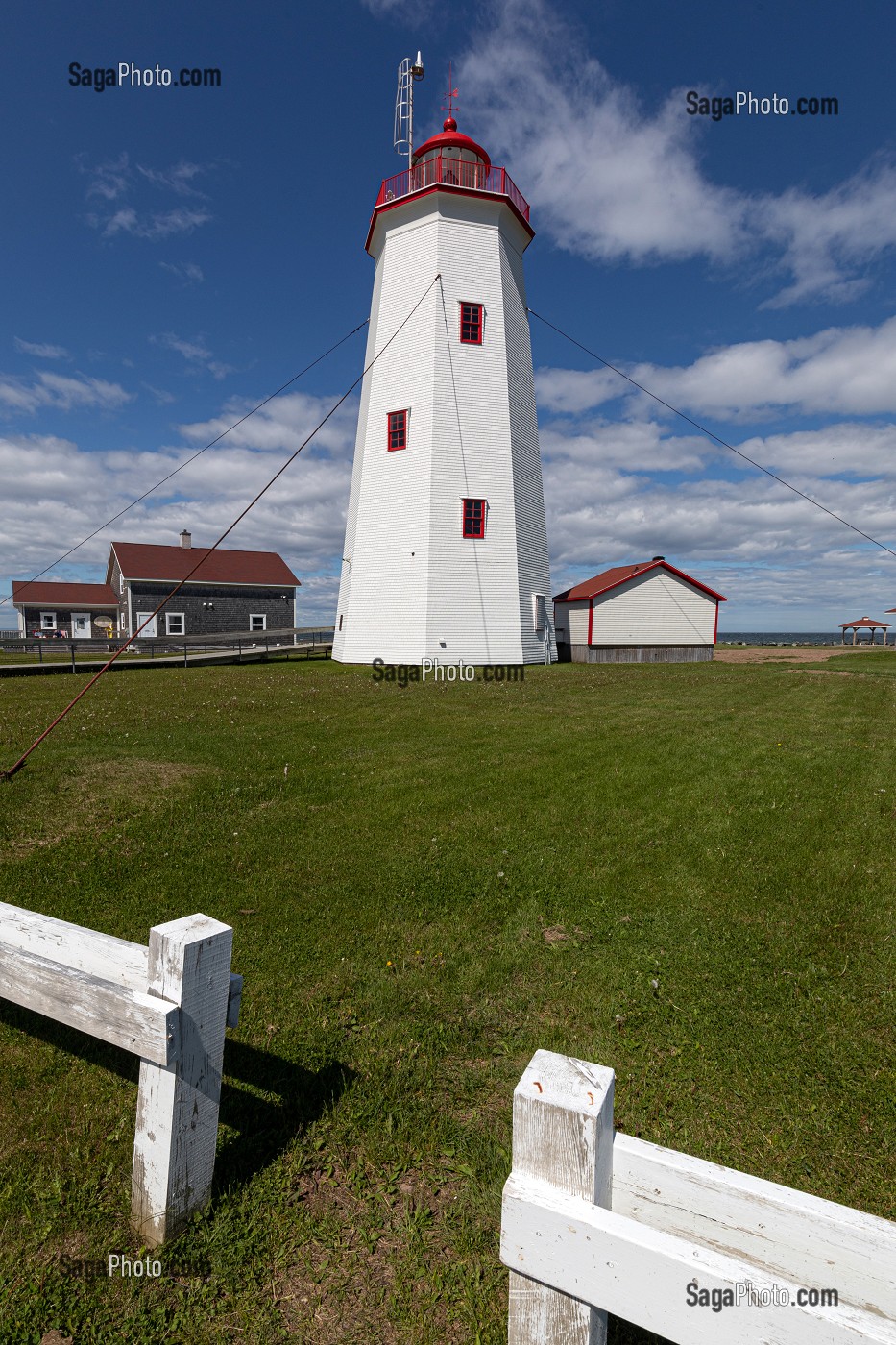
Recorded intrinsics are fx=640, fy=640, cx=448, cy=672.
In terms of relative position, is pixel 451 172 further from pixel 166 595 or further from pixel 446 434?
pixel 166 595

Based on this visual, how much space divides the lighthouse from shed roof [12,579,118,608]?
30.2 metres

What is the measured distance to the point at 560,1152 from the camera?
154cm

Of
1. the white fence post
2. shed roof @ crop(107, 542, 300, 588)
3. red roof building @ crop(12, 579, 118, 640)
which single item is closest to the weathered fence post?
the white fence post

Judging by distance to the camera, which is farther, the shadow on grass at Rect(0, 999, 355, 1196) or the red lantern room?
the red lantern room

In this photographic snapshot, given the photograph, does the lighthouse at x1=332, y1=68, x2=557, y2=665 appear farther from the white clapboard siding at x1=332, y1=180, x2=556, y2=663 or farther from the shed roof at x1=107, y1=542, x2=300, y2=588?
the shed roof at x1=107, y1=542, x2=300, y2=588

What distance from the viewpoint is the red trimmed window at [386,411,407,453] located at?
22.9 meters

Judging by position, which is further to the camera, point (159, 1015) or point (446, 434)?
point (446, 434)

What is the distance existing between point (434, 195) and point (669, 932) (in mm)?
25533

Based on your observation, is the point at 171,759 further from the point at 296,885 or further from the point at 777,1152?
the point at 777,1152

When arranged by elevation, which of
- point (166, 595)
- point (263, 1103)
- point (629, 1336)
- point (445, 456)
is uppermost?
point (445, 456)

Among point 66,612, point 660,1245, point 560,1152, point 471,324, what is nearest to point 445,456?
point 471,324

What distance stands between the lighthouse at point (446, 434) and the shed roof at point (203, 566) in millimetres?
21146

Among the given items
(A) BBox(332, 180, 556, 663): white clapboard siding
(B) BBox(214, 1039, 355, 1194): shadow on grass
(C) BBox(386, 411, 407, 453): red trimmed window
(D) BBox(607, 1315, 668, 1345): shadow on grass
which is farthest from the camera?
(C) BBox(386, 411, 407, 453): red trimmed window

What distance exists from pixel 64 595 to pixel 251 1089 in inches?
1983
